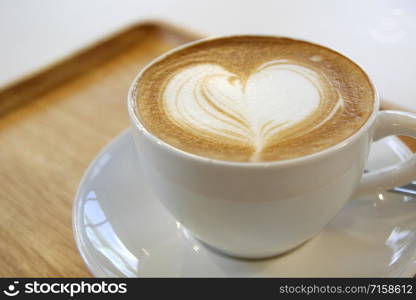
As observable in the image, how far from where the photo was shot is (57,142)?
98cm

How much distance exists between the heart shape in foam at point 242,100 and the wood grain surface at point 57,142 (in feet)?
0.95

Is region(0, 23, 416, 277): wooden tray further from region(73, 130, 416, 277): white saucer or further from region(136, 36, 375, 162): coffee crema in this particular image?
region(136, 36, 375, 162): coffee crema

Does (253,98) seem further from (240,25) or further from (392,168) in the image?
(240,25)

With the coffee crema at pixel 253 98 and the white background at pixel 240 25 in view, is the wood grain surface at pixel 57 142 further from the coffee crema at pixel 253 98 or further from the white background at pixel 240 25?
the coffee crema at pixel 253 98

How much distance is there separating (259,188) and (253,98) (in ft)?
0.54

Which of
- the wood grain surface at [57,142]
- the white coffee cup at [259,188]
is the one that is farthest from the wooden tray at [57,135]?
the white coffee cup at [259,188]

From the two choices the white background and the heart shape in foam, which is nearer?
the heart shape in foam

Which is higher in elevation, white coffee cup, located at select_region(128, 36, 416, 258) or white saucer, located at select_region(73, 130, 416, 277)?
white coffee cup, located at select_region(128, 36, 416, 258)

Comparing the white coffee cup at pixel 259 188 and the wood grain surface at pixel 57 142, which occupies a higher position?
the white coffee cup at pixel 259 188

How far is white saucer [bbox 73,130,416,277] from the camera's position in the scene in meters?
0.68

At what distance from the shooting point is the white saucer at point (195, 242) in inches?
26.7

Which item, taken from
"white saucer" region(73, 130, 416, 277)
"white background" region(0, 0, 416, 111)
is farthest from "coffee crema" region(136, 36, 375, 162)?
"white background" region(0, 0, 416, 111)

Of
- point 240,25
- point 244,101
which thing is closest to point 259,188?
point 244,101

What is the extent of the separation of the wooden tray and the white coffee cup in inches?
8.4
